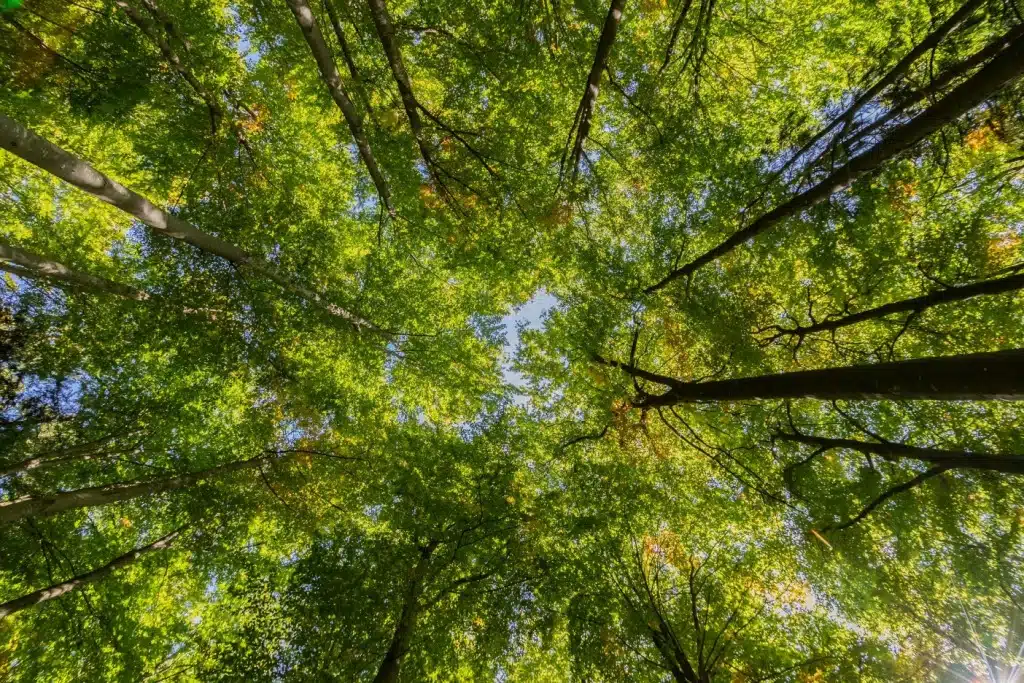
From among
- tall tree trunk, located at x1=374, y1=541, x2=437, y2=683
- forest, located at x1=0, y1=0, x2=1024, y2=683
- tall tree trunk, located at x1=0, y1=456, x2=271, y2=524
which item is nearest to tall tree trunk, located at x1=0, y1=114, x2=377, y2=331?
forest, located at x1=0, y1=0, x2=1024, y2=683

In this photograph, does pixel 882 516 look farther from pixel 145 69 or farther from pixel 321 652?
pixel 145 69

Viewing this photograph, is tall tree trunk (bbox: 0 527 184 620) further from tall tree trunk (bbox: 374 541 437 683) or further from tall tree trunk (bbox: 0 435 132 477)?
tall tree trunk (bbox: 374 541 437 683)

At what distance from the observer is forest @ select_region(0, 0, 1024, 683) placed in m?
6.74

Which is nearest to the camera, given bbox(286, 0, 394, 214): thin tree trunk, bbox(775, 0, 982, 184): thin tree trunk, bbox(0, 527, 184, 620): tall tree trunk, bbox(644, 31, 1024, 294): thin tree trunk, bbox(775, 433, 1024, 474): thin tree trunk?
bbox(775, 433, 1024, 474): thin tree trunk

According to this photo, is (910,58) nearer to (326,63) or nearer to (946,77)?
(946,77)

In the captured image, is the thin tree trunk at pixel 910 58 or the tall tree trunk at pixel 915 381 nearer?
the tall tree trunk at pixel 915 381

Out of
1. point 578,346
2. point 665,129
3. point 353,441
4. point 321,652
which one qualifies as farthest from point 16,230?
point 665,129

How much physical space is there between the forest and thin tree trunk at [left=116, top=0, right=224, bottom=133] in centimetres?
10

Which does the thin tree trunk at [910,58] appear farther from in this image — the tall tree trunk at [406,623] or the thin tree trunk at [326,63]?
the tall tree trunk at [406,623]

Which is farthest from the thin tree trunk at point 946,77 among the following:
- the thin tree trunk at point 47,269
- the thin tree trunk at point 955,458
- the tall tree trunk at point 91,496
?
the tall tree trunk at point 91,496

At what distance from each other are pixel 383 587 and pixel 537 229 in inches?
313

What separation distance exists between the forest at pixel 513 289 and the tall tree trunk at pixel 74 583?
0.33ft

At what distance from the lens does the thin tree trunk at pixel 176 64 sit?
502 cm

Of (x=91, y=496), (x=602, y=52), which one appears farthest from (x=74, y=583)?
(x=602, y=52)
